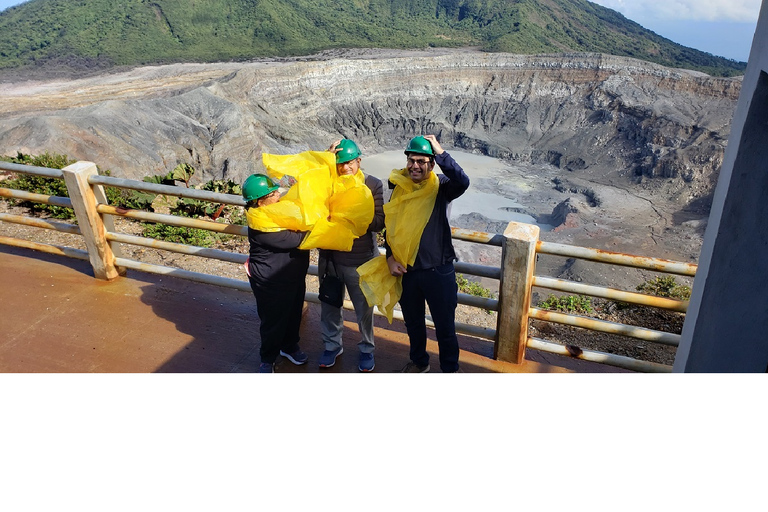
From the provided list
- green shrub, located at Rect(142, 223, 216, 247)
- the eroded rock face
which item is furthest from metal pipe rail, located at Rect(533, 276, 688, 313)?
Answer: the eroded rock face

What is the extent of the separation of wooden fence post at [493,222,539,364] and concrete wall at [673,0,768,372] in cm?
102

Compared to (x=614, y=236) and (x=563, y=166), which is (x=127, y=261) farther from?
(x=563, y=166)

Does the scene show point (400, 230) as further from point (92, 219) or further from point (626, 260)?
point (92, 219)

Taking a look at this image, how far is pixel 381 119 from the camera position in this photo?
128 ft

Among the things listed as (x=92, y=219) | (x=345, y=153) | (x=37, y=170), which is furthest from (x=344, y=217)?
(x=37, y=170)

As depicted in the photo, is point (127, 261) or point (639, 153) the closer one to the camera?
point (127, 261)

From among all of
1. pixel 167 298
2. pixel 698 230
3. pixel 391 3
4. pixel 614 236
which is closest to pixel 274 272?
pixel 167 298

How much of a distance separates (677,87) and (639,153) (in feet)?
25.3

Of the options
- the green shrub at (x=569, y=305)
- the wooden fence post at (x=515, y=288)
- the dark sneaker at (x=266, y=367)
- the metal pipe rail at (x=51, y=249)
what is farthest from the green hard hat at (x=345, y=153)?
the green shrub at (x=569, y=305)

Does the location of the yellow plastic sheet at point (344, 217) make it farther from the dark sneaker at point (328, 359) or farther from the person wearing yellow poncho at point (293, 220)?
the dark sneaker at point (328, 359)

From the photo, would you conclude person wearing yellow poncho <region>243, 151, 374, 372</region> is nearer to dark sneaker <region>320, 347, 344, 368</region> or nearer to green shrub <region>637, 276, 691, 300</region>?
dark sneaker <region>320, 347, 344, 368</region>

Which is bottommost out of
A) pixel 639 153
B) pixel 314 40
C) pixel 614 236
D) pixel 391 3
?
pixel 614 236

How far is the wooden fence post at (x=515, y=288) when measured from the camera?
10.2 feet
